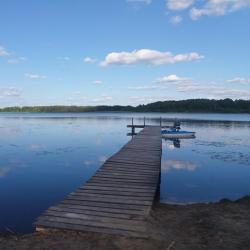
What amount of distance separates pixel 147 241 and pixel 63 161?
1548 centimetres

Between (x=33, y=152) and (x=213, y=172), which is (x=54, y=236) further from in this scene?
(x=33, y=152)

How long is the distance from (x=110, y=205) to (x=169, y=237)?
1980 mm

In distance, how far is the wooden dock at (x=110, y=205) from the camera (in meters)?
6.89

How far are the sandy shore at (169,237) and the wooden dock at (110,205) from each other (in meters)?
0.23

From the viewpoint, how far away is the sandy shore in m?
6.24

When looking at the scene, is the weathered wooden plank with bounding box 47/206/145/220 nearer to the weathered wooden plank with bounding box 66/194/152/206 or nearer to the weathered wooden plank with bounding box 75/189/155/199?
the weathered wooden plank with bounding box 66/194/152/206

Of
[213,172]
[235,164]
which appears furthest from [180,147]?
[213,172]

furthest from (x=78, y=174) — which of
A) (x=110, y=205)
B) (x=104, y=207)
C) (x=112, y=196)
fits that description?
(x=104, y=207)

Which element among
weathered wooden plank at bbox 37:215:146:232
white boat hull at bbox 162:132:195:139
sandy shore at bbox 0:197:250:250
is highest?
weathered wooden plank at bbox 37:215:146:232

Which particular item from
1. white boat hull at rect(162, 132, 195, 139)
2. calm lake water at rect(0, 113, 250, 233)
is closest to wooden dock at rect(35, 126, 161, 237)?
calm lake water at rect(0, 113, 250, 233)

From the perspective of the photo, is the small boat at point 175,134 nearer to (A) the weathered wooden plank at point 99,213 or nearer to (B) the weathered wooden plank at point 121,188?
(B) the weathered wooden plank at point 121,188

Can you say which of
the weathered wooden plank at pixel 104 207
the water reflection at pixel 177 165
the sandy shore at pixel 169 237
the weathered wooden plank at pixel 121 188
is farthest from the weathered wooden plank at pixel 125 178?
the water reflection at pixel 177 165

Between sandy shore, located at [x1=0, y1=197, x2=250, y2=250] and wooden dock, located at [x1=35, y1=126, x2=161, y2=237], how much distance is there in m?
0.23

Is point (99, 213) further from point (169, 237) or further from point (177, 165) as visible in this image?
point (177, 165)
